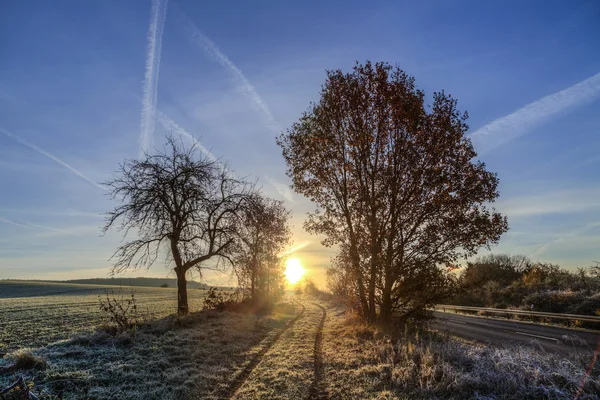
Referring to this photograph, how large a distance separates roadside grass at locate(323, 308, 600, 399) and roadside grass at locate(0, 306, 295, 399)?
3.76m

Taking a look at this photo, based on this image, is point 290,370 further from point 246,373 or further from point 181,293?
point 181,293

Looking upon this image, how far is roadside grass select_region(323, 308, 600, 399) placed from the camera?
6301 millimetres

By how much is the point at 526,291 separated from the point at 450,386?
31523 millimetres

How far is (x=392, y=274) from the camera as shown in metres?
15.3

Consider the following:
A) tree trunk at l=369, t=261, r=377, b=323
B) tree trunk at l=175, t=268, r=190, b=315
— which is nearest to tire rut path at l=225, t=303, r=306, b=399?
tree trunk at l=369, t=261, r=377, b=323

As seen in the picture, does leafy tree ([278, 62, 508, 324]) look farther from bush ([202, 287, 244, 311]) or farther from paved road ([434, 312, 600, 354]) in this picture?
bush ([202, 287, 244, 311])

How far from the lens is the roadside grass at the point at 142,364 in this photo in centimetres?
799

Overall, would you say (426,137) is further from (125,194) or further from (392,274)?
(125,194)

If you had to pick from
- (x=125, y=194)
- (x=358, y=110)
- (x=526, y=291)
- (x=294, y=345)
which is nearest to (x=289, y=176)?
(x=358, y=110)

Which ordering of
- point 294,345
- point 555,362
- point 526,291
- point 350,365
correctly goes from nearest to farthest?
point 555,362
point 350,365
point 294,345
point 526,291

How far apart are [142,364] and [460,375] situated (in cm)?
939

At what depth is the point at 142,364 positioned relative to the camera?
395 inches

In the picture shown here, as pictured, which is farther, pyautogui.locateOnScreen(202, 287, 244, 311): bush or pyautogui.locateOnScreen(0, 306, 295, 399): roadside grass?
pyautogui.locateOnScreen(202, 287, 244, 311): bush

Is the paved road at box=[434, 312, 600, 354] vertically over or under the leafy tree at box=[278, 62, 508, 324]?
under
